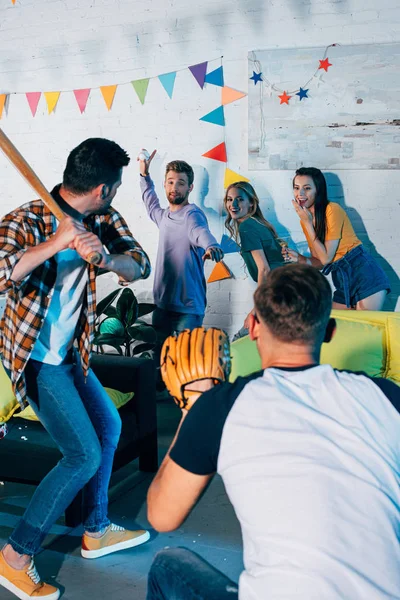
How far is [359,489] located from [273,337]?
32 centimetres

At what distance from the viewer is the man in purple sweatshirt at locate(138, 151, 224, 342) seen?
4.06m

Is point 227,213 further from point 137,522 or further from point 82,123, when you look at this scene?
point 137,522

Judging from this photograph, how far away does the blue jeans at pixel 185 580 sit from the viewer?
1280 mm

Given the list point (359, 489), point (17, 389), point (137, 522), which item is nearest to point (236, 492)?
point (359, 489)

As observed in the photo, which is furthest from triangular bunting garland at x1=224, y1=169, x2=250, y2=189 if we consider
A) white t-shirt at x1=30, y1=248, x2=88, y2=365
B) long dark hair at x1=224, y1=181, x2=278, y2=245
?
white t-shirt at x1=30, y1=248, x2=88, y2=365

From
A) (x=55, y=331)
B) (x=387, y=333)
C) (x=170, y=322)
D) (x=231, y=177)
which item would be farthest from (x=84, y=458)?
(x=231, y=177)

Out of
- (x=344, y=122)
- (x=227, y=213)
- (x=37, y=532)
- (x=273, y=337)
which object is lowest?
(x=37, y=532)

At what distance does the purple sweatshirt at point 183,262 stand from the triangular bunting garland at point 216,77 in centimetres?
94

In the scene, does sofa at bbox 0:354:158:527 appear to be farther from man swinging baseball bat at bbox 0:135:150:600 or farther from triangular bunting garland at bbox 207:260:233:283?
triangular bunting garland at bbox 207:260:233:283

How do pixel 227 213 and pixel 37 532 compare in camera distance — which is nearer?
pixel 37 532

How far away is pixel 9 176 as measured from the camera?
5184 mm

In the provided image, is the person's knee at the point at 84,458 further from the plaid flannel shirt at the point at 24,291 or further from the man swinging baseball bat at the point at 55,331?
the plaid flannel shirt at the point at 24,291

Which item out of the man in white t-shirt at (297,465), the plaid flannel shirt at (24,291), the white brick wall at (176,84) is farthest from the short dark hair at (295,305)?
the white brick wall at (176,84)

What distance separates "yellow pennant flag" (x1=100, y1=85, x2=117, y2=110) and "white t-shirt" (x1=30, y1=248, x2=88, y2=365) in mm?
2888
